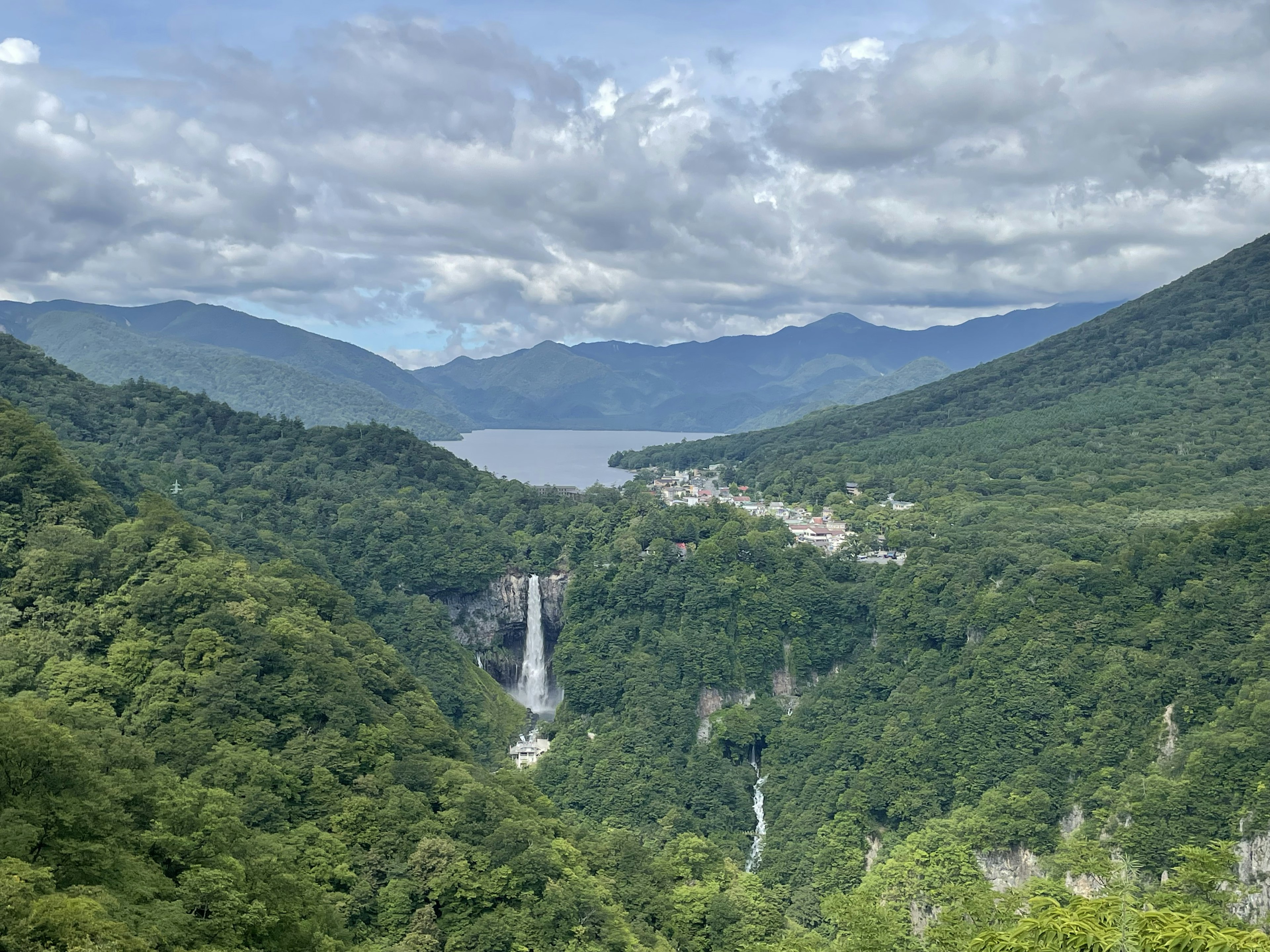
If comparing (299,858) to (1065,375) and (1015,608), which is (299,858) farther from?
(1065,375)

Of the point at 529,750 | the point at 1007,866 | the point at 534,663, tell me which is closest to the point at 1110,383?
the point at 534,663

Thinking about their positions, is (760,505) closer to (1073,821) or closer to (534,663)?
(534,663)

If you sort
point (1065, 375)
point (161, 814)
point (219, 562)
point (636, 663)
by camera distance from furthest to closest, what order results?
point (1065, 375) < point (636, 663) < point (219, 562) < point (161, 814)

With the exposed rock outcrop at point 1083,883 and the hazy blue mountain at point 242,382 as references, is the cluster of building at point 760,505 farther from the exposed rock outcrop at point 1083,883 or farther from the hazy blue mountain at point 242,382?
the hazy blue mountain at point 242,382

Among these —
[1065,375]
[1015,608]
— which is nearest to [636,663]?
[1015,608]

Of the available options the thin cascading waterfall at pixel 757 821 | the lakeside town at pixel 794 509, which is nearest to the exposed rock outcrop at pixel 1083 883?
the thin cascading waterfall at pixel 757 821

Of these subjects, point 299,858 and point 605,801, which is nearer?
point 299,858
